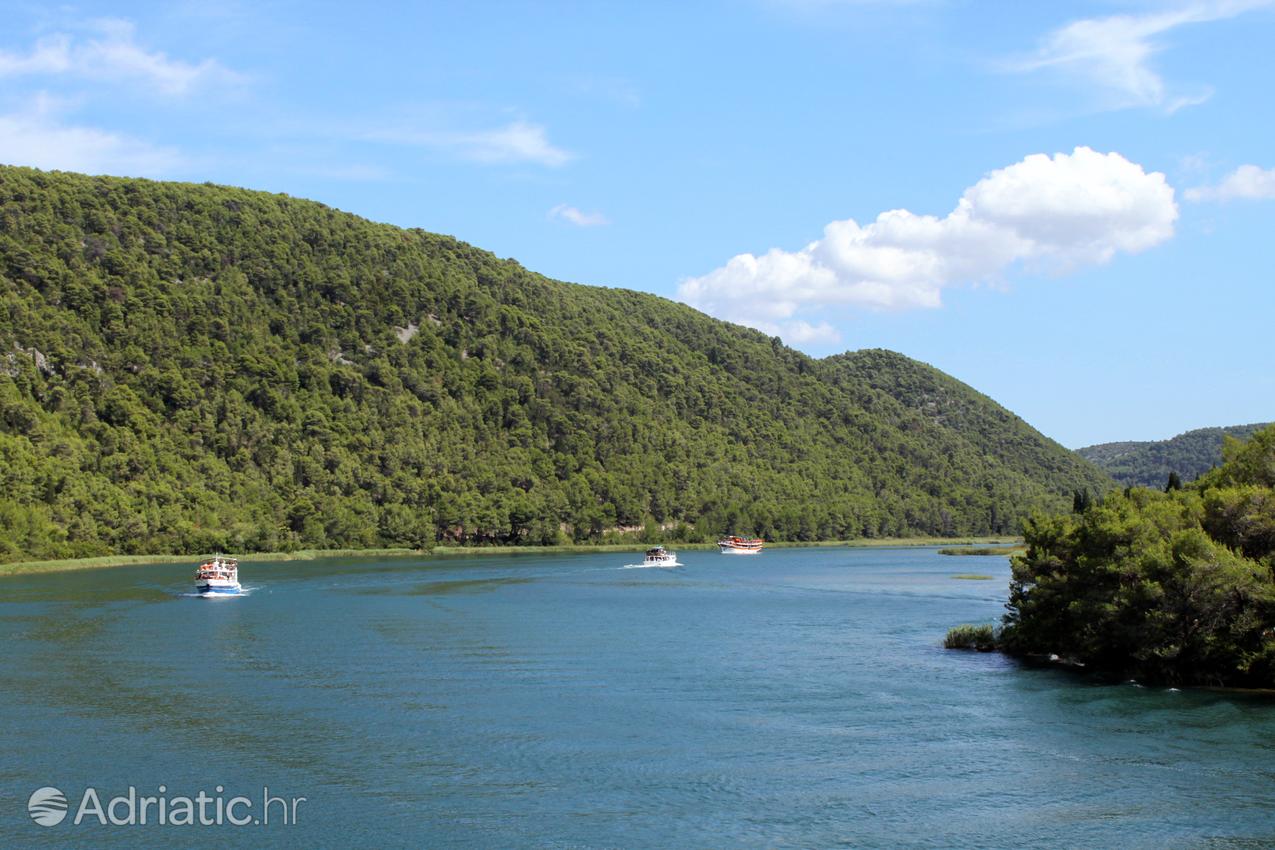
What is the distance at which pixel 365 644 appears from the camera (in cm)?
6781

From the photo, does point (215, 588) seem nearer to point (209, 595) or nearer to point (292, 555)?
point (209, 595)

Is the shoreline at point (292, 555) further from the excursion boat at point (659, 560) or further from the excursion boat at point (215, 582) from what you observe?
the excursion boat at point (659, 560)

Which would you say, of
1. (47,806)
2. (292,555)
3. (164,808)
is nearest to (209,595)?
(47,806)

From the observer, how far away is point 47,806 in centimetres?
3431

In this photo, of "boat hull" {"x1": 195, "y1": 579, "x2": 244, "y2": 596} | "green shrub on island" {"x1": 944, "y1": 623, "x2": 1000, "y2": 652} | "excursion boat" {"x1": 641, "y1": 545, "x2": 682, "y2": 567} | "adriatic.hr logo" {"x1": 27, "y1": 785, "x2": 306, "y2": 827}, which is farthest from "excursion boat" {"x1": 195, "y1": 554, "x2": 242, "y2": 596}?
"excursion boat" {"x1": 641, "y1": 545, "x2": 682, "y2": 567}

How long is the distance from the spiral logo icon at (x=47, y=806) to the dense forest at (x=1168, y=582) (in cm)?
4103

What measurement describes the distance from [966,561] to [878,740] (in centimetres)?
12835

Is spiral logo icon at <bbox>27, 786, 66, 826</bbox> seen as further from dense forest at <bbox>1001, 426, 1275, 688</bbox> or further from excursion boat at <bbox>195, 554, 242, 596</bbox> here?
excursion boat at <bbox>195, 554, 242, 596</bbox>

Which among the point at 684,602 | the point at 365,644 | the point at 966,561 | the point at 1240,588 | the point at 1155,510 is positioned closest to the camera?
A: the point at 1240,588

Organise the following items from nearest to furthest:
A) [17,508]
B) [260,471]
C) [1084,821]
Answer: [1084,821]
[17,508]
[260,471]

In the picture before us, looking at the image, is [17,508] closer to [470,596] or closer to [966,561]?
[470,596]

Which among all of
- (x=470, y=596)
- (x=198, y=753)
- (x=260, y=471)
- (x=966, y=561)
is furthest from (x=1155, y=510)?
(x=260, y=471)

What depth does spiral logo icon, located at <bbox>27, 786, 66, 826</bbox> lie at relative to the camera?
33.2 metres

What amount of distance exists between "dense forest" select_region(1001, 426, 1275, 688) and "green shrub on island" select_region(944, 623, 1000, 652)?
1788 millimetres
